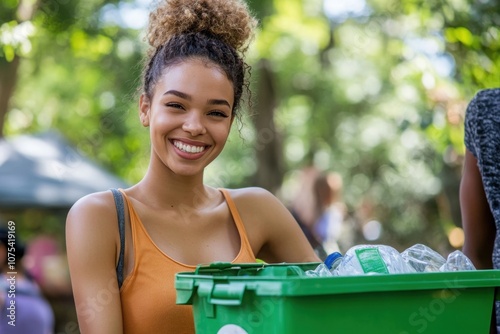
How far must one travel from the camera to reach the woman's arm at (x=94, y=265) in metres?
2.38

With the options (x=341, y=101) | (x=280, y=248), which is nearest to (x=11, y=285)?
(x=280, y=248)

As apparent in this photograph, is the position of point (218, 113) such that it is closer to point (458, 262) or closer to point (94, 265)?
point (94, 265)

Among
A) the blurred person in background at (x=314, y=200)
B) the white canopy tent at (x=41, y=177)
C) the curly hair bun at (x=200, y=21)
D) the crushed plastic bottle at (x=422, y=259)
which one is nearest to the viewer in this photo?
the crushed plastic bottle at (x=422, y=259)

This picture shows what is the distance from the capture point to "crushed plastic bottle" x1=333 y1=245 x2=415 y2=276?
2.18m

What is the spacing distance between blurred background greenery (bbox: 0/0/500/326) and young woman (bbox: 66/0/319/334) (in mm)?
304

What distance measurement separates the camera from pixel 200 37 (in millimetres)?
2760

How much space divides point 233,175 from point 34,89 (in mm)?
4390

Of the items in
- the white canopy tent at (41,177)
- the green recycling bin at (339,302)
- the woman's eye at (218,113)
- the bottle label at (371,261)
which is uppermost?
the white canopy tent at (41,177)

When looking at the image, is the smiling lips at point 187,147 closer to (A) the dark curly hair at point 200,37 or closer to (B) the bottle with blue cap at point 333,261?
(A) the dark curly hair at point 200,37

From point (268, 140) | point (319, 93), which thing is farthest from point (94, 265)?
point (319, 93)

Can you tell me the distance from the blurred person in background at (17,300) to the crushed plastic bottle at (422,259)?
12.2 feet

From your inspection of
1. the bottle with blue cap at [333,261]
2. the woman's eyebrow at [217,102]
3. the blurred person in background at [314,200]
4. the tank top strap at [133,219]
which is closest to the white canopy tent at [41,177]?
the blurred person in background at [314,200]

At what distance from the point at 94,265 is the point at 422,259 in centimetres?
95

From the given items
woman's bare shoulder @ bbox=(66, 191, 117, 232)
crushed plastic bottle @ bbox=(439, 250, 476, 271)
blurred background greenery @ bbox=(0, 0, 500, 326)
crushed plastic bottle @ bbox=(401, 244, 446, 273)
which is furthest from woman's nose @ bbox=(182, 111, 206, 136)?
crushed plastic bottle @ bbox=(439, 250, 476, 271)
